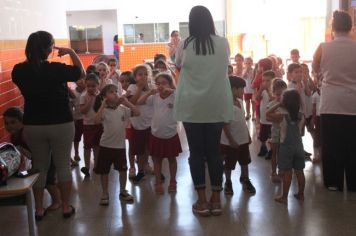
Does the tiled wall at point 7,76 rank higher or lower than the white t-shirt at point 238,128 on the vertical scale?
higher

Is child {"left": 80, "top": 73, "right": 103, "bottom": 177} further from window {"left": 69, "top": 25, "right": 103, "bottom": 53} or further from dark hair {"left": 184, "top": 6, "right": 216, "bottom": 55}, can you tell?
window {"left": 69, "top": 25, "right": 103, "bottom": 53}

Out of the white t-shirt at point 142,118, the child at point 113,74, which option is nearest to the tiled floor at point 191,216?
the white t-shirt at point 142,118

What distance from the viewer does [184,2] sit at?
1509 cm

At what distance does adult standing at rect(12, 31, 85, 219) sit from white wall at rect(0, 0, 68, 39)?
1.11m

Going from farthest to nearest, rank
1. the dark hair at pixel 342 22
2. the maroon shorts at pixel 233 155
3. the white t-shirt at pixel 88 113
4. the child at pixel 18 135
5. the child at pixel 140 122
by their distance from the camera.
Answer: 1. the white t-shirt at pixel 88 113
2. the child at pixel 140 122
3. the maroon shorts at pixel 233 155
4. the dark hair at pixel 342 22
5. the child at pixel 18 135

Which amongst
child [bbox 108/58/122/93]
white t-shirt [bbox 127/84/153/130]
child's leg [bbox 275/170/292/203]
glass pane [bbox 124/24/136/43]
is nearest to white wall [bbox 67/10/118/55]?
glass pane [bbox 124/24/136/43]

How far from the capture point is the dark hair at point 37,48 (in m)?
3.17

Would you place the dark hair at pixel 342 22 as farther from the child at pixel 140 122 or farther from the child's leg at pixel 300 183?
the child at pixel 140 122

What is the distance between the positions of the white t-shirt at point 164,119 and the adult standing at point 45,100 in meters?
0.91

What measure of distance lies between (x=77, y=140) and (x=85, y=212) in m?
1.60

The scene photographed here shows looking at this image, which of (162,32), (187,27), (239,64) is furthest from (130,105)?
(162,32)

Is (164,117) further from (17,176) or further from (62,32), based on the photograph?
(62,32)

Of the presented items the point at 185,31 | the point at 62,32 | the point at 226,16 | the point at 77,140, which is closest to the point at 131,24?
the point at 185,31

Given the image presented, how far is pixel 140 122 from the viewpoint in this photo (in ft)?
14.4
